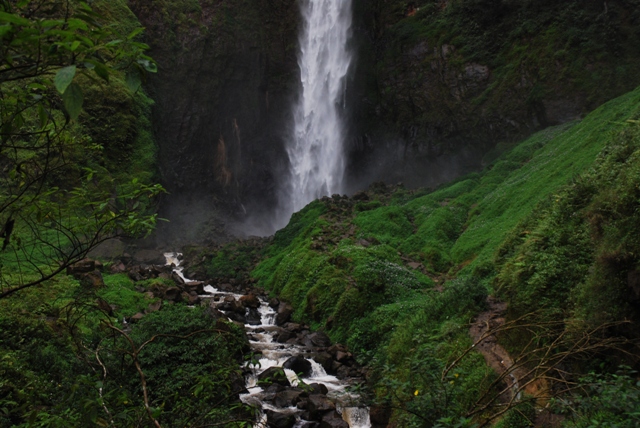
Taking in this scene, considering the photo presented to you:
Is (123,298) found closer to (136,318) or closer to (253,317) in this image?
(136,318)

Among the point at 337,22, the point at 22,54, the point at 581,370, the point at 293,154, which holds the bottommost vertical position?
the point at 293,154

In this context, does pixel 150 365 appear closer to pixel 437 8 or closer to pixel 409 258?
pixel 409 258

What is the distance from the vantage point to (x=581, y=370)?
5383 mm

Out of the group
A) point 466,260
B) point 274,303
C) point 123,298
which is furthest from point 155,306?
point 466,260

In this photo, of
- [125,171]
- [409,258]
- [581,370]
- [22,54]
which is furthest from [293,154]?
[22,54]

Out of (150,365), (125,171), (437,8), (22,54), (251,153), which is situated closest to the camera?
(22,54)

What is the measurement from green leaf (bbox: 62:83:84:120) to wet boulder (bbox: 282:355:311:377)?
9.70m

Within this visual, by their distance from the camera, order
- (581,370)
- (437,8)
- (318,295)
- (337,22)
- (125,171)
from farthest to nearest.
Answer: (337,22), (437,8), (125,171), (318,295), (581,370)

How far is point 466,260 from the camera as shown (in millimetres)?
15562

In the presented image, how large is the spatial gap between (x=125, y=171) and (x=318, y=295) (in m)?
17.3

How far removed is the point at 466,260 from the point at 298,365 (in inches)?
308

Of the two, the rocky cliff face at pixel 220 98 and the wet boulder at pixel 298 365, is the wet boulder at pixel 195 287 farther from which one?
the rocky cliff face at pixel 220 98

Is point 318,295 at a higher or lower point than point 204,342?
lower

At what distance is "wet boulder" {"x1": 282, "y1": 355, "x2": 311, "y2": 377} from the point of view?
10.5 meters
